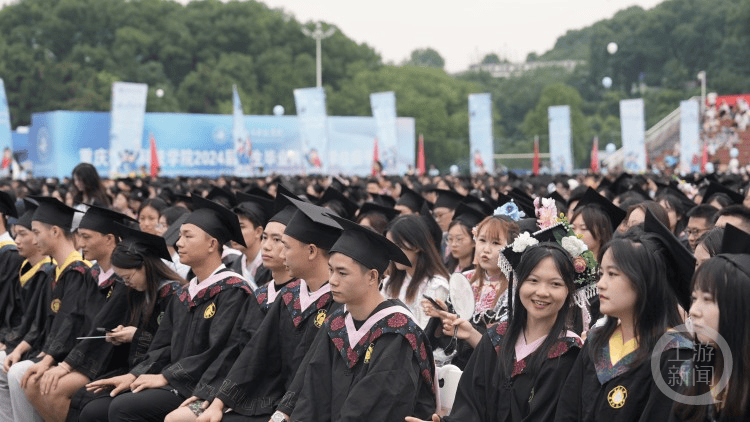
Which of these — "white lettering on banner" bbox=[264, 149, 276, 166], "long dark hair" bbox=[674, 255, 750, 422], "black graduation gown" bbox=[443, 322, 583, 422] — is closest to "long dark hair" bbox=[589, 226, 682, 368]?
"black graduation gown" bbox=[443, 322, 583, 422]

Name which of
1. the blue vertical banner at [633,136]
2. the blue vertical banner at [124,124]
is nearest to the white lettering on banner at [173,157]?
the blue vertical banner at [124,124]

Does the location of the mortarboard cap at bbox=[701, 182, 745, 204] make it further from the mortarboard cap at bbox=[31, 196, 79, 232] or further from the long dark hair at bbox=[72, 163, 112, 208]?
the long dark hair at bbox=[72, 163, 112, 208]

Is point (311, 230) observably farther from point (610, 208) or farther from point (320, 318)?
point (610, 208)

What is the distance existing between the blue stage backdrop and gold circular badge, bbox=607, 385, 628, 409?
17.7 meters

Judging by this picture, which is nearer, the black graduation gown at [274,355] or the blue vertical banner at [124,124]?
the black graduation gown at [274,355]

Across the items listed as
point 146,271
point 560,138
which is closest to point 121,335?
point 146,271

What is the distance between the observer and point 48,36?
Answer: 47375 millimetres

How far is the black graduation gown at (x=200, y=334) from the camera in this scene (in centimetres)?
521

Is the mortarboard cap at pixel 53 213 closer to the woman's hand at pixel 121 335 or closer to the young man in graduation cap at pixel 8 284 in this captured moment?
the young man in graduation cap at pixel 8 284

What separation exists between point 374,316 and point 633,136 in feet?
67.3

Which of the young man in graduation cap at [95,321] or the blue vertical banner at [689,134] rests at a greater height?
the blue vertical banner at [689,134]

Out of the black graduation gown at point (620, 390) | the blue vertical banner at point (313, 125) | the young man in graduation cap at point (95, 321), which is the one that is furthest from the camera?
the blue vertical banner at point (313, 125)

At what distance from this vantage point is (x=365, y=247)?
14.1 ft

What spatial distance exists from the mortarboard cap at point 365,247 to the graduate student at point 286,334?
1.53 feet
